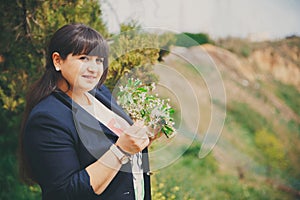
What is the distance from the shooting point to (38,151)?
158 centimetres

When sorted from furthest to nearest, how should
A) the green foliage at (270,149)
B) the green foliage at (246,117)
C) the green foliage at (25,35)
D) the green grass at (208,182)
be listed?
the green foliage at (246,117)
the green foliage at (270,149)
the green grass at (208,182)
the green foliage at (25,35)

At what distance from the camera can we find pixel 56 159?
61.2 inches

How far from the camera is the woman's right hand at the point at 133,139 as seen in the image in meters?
1.52

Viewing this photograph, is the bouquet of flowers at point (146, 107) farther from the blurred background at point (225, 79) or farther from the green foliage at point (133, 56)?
the blurred background at point (225, 79)

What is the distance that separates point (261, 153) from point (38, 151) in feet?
14.7

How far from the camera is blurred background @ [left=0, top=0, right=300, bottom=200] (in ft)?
10.6

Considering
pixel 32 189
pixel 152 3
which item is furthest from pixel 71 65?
pixel 152 3

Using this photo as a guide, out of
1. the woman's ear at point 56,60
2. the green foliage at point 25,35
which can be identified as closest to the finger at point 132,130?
the woman's ear at point 56,60

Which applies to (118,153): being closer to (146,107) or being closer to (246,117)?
(146,107)

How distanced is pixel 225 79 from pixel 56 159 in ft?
16.1

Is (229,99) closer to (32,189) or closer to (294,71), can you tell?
(294,71)

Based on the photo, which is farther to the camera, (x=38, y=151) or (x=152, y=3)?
(x=152, y=3)

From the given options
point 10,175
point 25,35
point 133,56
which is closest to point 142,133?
point 133,56

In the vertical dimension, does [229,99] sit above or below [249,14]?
below
